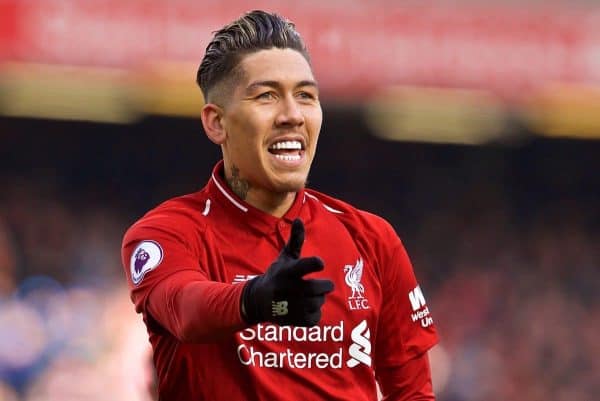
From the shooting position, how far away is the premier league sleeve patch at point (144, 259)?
3.20 m

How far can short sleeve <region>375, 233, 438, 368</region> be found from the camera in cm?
355

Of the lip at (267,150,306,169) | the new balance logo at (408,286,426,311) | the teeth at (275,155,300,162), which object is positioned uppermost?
the teeth at (275,155,300,162)

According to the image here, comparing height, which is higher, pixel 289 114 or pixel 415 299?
pixel 289 114

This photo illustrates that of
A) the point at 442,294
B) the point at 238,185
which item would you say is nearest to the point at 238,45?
the point at 238,185

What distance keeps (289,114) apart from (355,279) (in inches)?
18.8

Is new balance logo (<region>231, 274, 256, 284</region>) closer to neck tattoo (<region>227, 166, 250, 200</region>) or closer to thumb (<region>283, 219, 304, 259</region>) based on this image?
neck tattoo (<region>227, 166, 250, 200</region>)

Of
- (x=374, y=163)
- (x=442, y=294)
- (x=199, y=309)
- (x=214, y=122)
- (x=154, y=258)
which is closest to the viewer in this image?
(x=199, y=309)

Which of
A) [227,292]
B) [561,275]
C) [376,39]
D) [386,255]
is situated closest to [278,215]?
[386,255]

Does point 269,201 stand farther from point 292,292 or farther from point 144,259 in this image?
point 292,292

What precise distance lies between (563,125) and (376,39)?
6.74 ft

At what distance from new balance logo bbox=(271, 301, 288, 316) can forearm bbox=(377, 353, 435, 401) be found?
0.95 meters

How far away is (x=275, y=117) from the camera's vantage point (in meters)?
3.35

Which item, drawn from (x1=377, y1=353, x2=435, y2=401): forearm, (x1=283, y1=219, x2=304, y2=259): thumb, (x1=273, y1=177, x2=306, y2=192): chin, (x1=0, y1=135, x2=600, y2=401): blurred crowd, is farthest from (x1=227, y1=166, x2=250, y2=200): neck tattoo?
(x1=0, y1=135, x2=600, y2=401): blurred crowd

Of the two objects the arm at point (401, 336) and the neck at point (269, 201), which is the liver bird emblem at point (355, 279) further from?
the neck at point (269, 201)
